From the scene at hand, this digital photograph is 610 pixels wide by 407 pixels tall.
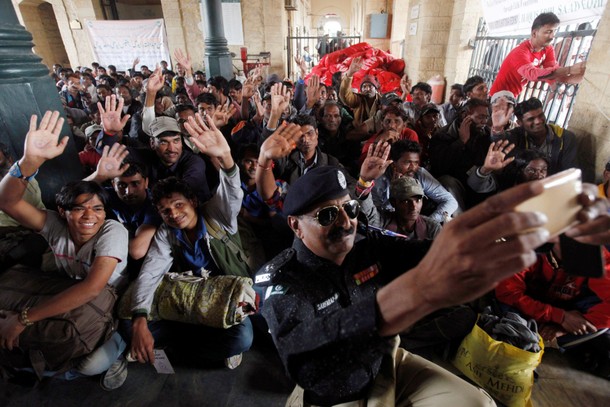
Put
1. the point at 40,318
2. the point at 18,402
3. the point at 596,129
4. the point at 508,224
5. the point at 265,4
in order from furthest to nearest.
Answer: the point at 265,4 < the point at 596,129 < the point at 18,402 < the point at 40,318 < the point at 508,224

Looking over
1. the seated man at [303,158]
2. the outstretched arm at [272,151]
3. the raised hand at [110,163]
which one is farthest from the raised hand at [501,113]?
the raised hand at [110,163]

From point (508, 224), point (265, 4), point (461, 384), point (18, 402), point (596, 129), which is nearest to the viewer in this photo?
point (508, 224)

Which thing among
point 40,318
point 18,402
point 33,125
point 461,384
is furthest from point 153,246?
point 461,384

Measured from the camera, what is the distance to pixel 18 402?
2.17m

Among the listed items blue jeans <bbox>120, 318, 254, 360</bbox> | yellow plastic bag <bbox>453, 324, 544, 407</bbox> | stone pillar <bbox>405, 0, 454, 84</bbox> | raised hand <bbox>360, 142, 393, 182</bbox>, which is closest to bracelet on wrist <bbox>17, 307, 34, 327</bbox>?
blue jeans <bbox>120, 318, 254, 360</bbox>

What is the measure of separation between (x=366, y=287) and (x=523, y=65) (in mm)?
4380

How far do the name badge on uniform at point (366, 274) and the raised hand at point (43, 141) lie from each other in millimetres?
2110

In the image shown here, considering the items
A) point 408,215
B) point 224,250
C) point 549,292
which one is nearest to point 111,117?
point 224,250

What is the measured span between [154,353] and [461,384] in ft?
6.40

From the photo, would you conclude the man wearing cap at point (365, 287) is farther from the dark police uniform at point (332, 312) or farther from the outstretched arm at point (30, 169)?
the outstretched arm at point (30, 169)

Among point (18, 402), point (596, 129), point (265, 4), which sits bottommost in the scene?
point (18, 402)

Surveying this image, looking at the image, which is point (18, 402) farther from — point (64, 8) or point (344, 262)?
point (64, 8)

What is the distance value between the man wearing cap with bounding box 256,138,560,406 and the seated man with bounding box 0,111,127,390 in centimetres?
129

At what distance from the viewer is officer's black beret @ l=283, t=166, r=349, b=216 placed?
1.42 meters
